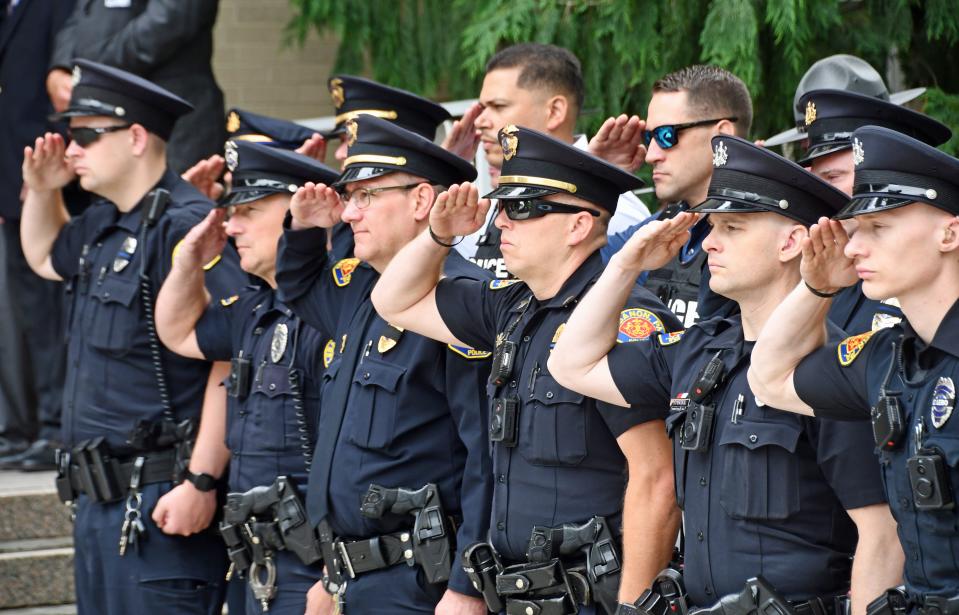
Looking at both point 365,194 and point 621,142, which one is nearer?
point 365,194

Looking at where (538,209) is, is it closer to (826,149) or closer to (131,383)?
(826,149)

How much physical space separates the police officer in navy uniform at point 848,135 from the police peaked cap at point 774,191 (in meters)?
0.44

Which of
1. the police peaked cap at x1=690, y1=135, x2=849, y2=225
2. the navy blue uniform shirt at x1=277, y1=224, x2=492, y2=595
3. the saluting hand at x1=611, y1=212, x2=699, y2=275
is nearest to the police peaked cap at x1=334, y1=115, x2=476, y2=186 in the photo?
the navy blue uniform shirt at x1=277, y1=224, x2=492, y2=595

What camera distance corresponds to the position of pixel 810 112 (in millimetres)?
4598

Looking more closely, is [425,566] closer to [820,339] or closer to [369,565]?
[369,565]

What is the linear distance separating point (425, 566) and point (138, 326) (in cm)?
196

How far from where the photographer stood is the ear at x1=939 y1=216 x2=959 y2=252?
322cm

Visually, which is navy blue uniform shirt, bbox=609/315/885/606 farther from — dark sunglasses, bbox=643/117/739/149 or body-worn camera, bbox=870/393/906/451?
dark sunglasses, bbox=643/117/739/149

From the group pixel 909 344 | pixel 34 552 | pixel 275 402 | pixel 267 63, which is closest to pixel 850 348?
pixel 909 344

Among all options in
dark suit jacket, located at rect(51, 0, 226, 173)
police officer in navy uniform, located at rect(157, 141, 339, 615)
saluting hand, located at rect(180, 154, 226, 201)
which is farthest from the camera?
dark suit jacket, located at rect(51, 0, 226, 173)

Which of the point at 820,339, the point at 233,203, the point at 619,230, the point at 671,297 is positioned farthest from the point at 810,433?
the point at 233,203

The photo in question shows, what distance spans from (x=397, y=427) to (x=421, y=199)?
2.43ft

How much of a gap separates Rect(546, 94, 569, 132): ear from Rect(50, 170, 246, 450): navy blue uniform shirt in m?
1.41

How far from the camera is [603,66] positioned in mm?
6570
